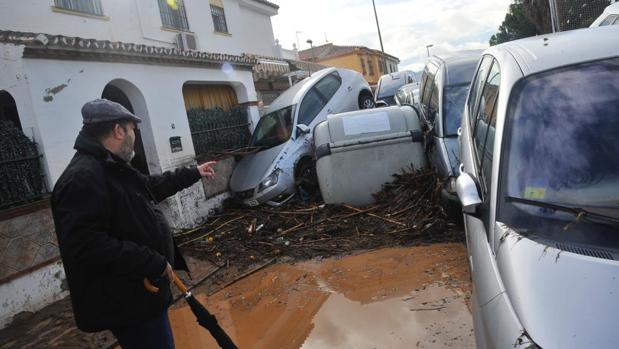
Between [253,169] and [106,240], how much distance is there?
6566mm

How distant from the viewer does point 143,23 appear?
1112 centimetres

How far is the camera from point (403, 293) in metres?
4.22

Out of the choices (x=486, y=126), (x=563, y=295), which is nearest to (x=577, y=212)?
(x=563, y=295)

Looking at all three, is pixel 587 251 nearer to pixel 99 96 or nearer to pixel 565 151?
pixel 565 151

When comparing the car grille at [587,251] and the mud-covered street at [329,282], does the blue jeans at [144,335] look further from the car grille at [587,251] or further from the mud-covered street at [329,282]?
the car grille at [587,251]

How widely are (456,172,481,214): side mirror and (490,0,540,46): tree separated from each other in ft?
89.9

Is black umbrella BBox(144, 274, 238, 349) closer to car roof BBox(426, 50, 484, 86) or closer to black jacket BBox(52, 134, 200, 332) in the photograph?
black jacket BBox(52, 134, 200, 332)

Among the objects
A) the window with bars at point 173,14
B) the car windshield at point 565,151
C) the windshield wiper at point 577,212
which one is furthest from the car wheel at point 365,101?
the windshield wiper at point 577,212

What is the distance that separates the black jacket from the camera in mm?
2105

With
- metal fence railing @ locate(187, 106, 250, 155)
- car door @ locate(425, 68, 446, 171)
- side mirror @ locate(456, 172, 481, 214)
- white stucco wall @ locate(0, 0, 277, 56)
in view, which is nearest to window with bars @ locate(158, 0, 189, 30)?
white stucco wall @ locate(0, 0, 277, 56)

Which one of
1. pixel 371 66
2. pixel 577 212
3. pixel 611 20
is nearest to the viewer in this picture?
pixel 577 212

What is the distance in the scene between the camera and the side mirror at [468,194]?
2195 millimetres

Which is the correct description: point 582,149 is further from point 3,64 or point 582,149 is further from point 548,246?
point 3,64

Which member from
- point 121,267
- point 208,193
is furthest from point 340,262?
point 208,193
